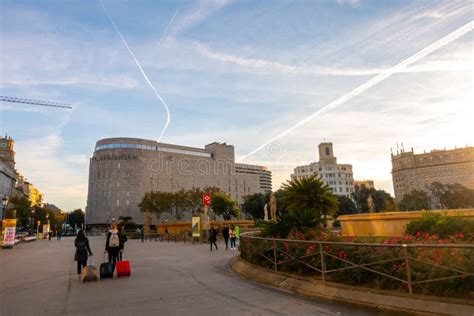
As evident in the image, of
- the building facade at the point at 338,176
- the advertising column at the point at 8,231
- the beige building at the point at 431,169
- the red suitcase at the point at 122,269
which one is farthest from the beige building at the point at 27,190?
the beige building at the point at 431,169

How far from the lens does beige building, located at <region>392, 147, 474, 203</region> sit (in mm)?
150250

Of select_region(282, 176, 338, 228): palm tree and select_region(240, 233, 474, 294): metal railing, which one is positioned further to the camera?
select_region(282, 176, 338, 228): palm tree

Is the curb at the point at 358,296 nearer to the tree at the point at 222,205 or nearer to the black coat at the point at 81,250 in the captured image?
the black coat at the point at 81,250

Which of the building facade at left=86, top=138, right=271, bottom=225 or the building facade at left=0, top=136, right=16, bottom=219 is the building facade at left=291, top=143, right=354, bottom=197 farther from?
the building facade at left=0, top=136, right=16, bottom=219

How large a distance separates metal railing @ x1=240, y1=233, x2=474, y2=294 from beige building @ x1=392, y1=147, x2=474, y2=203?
158 metres

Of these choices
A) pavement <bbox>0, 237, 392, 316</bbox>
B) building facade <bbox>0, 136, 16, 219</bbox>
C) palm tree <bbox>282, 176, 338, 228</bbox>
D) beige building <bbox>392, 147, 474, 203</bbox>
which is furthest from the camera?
beige building <bbox>392, 147, 474, 203</bbox>

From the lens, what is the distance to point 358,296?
25.1 ft

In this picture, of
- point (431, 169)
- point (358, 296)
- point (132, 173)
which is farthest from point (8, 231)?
point (431, 169)

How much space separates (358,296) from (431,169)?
179m

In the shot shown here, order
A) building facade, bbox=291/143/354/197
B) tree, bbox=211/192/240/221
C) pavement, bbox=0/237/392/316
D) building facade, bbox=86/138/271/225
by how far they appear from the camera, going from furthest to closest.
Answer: building facade, bbox=291/143/354/197 → building facade, bbox=86/138/271/225 → tree, bbox=211/192/240/221 → pavement, bbox=0/237/392/316

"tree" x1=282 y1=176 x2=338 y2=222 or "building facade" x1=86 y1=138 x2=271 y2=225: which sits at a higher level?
"building facade" x1=86 y1=138 x2=271 y2=225

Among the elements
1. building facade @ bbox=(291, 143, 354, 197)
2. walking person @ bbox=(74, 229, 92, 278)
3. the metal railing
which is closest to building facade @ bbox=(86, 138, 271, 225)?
building facade @ bbox=(291, 143, 354, 197)

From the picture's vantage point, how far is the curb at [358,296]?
20.6ft

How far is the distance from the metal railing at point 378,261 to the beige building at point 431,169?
15791cm
